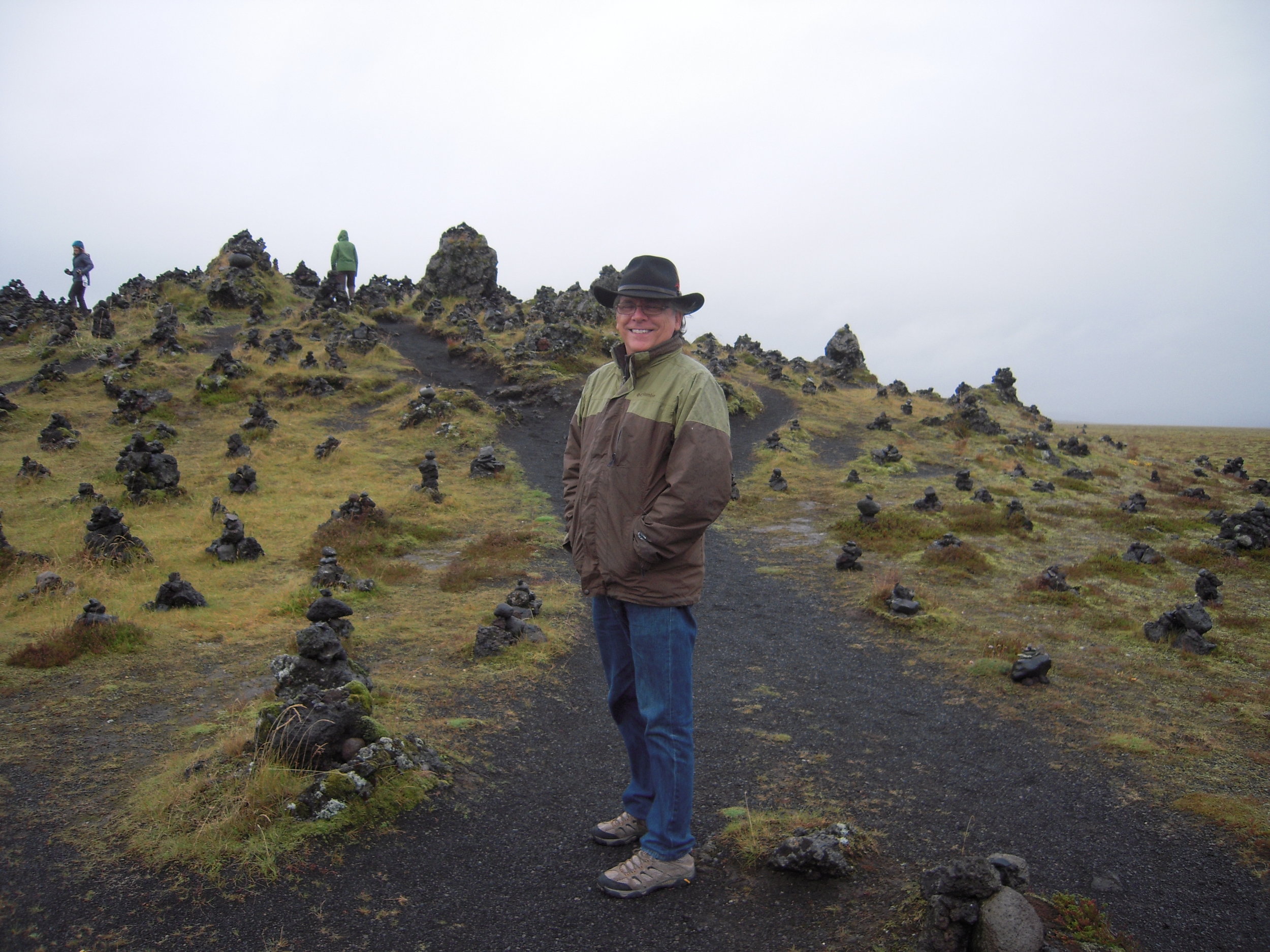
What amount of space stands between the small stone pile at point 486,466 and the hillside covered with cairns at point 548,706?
0.13 metres

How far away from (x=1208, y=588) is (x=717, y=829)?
1091cm

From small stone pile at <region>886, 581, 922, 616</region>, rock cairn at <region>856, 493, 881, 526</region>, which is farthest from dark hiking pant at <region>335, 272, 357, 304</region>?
small stone pile at <region>886, 581, 922, 616</region>

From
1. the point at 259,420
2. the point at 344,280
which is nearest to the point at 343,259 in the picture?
the point at 344,280

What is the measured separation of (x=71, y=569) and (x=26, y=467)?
24.5ft

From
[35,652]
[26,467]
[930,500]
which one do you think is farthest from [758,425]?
[35,652]

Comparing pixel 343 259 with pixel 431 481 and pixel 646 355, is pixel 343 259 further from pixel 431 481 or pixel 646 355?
pixel 646 355

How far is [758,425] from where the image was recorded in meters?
31.0

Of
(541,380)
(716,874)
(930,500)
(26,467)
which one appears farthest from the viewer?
(541,380)

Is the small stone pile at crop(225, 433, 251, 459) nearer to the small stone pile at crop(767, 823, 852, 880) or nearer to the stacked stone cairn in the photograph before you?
the stacked stone cairn

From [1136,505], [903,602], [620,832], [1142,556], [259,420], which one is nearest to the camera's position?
[620,832]

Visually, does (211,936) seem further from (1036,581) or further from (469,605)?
(1036,581)

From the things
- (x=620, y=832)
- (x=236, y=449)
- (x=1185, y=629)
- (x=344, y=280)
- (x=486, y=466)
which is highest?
(x=344, y=280)

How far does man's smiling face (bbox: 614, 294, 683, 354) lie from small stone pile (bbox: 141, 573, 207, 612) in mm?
8719

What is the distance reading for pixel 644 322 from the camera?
4.32 meters
